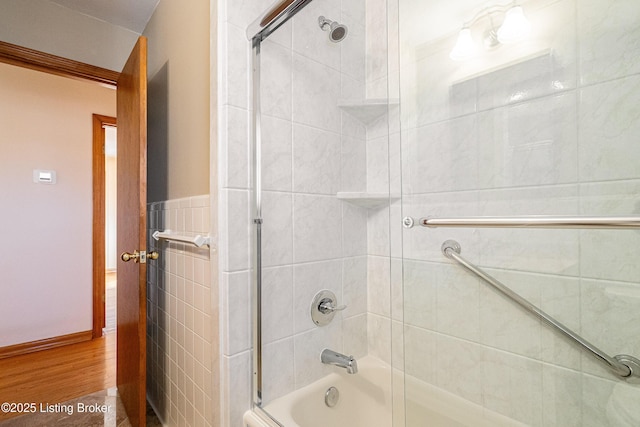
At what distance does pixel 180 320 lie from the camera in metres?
1.45

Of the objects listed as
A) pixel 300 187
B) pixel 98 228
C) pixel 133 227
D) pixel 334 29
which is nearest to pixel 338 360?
pixel 300 187

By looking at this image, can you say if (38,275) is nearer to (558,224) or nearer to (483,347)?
(483,347)

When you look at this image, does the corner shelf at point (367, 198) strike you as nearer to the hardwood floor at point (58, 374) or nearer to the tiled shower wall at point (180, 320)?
the tiled shower wall at point (180, 320)

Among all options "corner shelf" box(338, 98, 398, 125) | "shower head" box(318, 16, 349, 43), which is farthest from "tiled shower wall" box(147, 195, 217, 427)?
"shower head" box(318, 16, 349, 43)

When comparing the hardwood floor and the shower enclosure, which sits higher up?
the shower enclosure

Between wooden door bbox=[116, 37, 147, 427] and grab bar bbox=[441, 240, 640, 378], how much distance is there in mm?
1346

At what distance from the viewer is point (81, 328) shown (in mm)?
2799

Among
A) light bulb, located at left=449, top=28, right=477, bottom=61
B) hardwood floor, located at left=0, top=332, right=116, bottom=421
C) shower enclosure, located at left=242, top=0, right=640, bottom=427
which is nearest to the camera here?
shower enclosure, located at left=242, top=0, right=640, bottom=427

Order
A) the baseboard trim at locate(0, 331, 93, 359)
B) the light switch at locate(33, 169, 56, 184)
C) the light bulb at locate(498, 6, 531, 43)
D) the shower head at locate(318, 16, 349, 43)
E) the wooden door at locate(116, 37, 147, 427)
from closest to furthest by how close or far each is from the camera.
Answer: the light bulb at locate(498, 6, 531, 43), the shower head at locate(318, 16, 349, 43), the wooden door at locate(116, 37, 147, 427), the baseboard trim at locate(0, 331, 93, 359), the light switch at locate(33, 169, 56, 184)

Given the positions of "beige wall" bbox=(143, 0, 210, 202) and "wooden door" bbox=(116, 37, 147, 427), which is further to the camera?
"wooden door" bbox=(116, 37, 147, 427)

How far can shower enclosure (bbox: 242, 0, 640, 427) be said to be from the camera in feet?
2.38

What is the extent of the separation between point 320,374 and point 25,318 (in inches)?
108

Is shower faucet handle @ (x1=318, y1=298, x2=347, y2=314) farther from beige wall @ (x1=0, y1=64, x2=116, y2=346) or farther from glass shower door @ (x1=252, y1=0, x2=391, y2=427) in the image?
beige wall @ (x1=0, y1=64, x2=116, y2=346)

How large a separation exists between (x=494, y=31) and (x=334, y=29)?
599 millimetres
